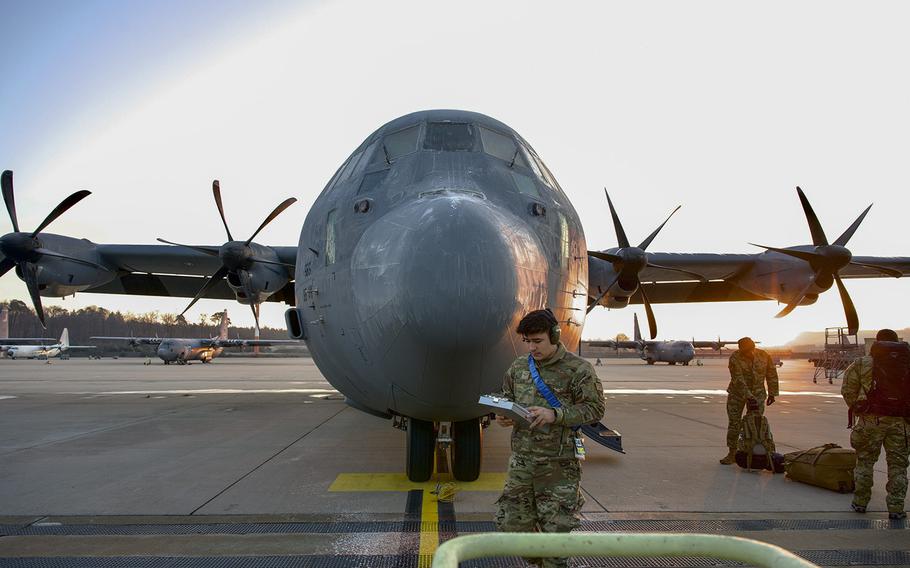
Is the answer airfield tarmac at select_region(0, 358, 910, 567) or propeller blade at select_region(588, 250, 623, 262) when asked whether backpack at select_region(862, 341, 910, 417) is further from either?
propeller blade at select_region(588, 250, 623, 262)

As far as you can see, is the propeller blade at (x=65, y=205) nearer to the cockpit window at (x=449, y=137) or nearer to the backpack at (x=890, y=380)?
the cockpit window at (x=449, y=137)

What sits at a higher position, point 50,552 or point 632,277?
point 632,277

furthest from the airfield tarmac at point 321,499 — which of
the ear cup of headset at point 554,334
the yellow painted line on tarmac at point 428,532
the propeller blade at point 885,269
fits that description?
the propeller blade at point 885,269

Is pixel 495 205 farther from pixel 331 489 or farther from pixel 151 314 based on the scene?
pixel 151 314

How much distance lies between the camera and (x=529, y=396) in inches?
143

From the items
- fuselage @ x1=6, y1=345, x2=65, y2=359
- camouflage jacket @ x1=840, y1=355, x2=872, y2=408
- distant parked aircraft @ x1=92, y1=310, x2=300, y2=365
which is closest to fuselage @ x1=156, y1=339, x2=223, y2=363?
distant parked aircraft @ x1=92, y1=310, x2=300, y2=365

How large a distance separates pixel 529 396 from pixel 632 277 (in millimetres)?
7398

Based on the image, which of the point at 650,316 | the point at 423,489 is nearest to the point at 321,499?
the point at 423,489

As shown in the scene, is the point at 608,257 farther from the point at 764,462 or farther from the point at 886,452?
the point at 886,452

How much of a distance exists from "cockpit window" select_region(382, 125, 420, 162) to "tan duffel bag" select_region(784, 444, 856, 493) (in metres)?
6.00

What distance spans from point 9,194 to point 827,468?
1579cm

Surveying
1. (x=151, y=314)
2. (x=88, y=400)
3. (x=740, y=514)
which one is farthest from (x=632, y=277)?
(x=151, y=314)

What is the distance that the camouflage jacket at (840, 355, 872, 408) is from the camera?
19.7 feet

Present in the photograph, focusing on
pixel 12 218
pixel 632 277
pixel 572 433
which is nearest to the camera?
pixel 572 433
